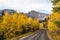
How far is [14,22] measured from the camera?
8038 cm

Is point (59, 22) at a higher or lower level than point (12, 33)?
higher

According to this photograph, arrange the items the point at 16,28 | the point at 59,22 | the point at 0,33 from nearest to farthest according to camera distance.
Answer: the point at 59,22, the point at 0,33, the point at 16,28

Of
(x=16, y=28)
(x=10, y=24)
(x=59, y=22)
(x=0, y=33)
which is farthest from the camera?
(x=16, y=28)

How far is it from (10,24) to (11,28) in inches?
66.3

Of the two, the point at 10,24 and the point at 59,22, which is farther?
the point at 10,24

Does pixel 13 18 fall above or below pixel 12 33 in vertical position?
above

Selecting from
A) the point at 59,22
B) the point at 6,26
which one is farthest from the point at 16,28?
Answer: the point at 59,22

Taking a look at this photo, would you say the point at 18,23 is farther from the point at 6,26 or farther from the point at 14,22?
the point at 6,26

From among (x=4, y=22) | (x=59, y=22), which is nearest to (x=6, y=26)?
(x=4, y=22)

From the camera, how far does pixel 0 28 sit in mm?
71500

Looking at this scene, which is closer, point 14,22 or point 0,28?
point 0,28

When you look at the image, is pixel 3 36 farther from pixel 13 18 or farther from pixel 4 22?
pixel 13 18

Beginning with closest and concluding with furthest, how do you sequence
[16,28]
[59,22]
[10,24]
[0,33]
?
[59,22] < [0,33] < [10,24] < [16,28]

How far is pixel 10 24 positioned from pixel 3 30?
14.4ft
